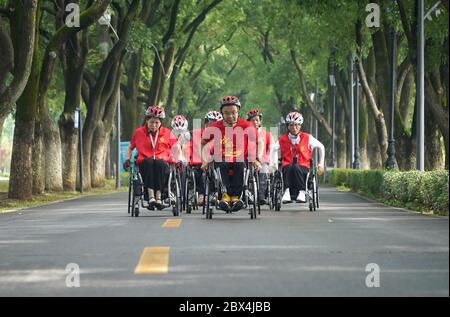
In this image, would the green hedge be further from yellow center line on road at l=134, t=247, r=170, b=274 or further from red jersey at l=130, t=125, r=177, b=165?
yellow center line on road at l=134, t=247, r=170, b=274

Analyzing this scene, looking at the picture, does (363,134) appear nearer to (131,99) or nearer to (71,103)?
(131,99)

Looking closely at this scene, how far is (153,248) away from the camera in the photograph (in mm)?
13320

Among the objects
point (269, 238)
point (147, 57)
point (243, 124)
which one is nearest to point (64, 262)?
point (269, 238)

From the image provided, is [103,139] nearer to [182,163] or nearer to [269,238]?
[182,163]

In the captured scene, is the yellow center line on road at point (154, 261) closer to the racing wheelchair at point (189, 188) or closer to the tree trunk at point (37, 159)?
the racing wheelchair at point (189, 188)

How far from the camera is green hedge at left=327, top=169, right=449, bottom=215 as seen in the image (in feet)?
75.0

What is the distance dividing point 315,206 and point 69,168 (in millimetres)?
18373

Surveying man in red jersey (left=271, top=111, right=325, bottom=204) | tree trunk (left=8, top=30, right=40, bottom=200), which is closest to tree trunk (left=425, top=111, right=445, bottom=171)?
tree trunk (left=8, top=30, right=40, bottom=200)

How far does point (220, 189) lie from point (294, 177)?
3903mm

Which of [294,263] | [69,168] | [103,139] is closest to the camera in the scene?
[294,263]

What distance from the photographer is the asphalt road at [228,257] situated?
9.26 metres
